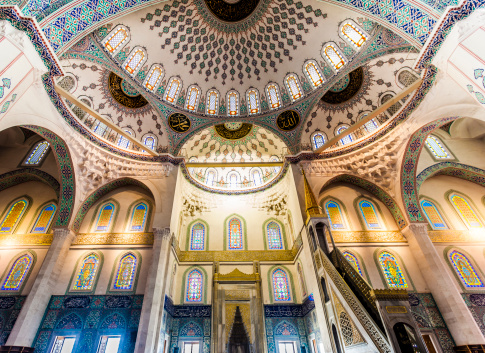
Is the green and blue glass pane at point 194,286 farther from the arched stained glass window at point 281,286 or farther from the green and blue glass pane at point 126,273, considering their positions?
the arched stained glass window at point 281,286

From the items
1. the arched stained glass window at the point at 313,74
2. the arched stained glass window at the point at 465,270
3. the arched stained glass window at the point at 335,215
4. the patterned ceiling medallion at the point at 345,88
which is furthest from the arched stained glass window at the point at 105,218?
the arched stained glass window at the point at 465,270

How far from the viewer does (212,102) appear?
1224cm

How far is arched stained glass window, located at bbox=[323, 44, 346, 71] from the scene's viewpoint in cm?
1023

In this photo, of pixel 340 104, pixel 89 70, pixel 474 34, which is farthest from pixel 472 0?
pixel 89 70

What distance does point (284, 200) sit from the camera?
12.4 meters

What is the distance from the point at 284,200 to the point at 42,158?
11537mm

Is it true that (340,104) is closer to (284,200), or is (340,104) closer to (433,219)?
(284,200)

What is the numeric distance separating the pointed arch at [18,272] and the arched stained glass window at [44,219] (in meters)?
0.94

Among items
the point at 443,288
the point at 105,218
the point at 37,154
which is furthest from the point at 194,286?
the point at 37,154

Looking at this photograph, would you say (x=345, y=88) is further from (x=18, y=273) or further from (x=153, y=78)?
(x=18, y=273)

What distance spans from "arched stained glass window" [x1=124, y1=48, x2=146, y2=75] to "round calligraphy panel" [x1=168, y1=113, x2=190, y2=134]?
241 centimetres

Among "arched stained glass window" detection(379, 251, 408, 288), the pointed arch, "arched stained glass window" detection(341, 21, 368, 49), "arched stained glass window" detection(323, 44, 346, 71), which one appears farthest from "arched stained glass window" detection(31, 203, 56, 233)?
"arched stained glass window" detection(341, 21, 368, 49)

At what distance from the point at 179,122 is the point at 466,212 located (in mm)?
13512

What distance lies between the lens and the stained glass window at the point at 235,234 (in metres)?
11.7
